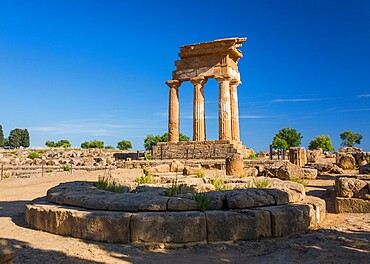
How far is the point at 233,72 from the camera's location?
83.0 ft

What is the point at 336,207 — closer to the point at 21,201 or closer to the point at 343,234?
the point at 343,234

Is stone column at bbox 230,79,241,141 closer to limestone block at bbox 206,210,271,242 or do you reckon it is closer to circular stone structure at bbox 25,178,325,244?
circular stone structure at bbox 25,178,325,244

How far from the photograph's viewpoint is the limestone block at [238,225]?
521 cm

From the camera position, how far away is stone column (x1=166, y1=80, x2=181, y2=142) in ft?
85.8

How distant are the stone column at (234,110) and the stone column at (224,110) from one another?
175cm

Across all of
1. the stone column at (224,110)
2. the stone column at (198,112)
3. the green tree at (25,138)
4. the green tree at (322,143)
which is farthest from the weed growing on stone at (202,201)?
the green tree at (25,138)

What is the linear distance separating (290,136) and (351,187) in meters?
66.2

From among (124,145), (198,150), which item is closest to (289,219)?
(198,150)

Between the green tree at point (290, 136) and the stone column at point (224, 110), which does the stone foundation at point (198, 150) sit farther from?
the green tree at point (290, 136)

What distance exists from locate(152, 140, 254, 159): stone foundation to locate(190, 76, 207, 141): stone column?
136 centimetres

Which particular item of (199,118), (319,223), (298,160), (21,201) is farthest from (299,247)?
(199,118)

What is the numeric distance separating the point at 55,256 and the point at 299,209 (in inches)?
162

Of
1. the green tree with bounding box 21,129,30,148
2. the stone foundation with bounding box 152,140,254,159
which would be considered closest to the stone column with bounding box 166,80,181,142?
the stone foundation with bounding box 152,140,254,159

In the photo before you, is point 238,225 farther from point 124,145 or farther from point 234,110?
point 124,145
